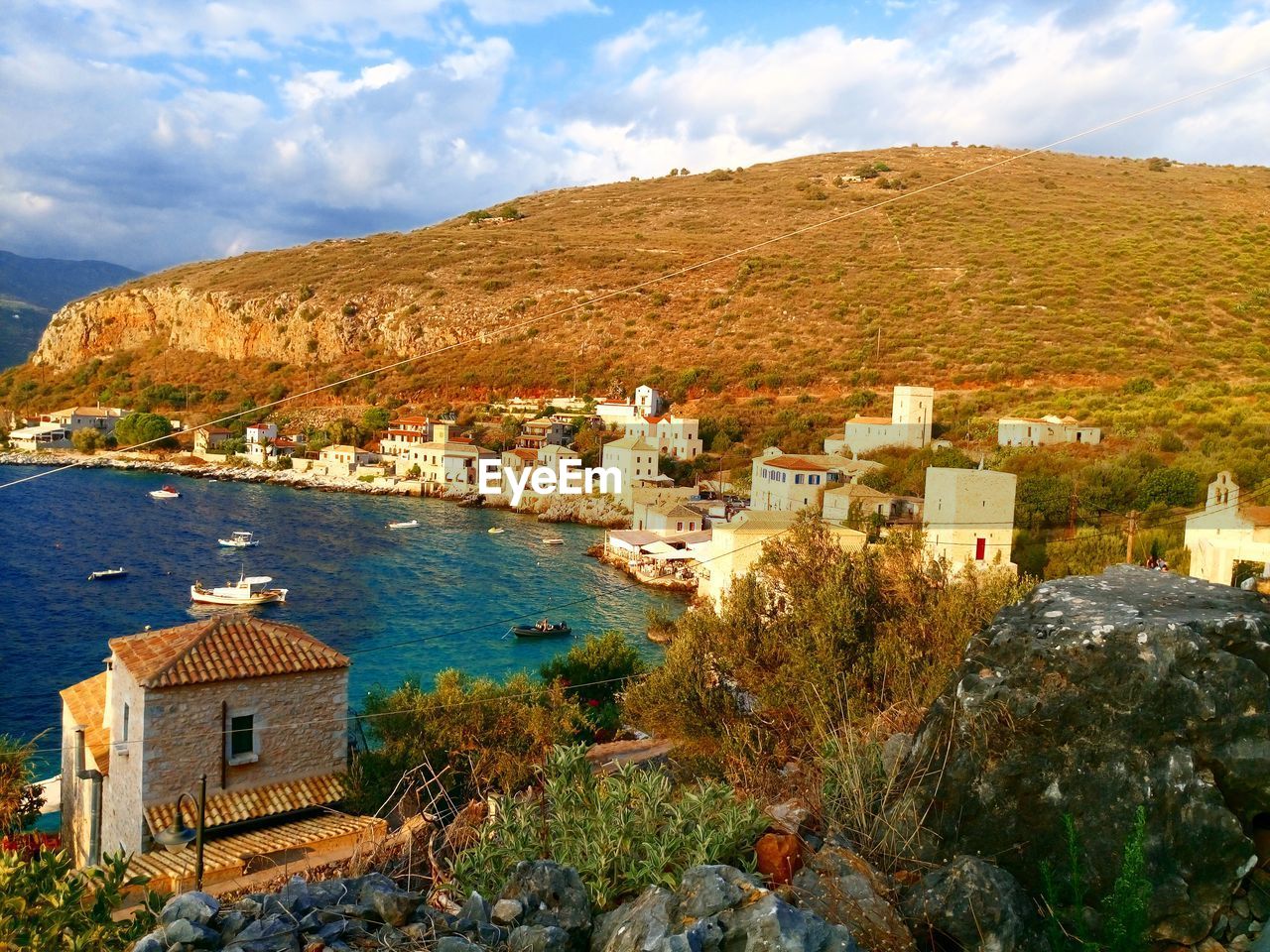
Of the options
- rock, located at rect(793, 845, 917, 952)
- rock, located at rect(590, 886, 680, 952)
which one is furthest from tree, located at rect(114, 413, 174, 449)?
rock, located at rect(793, 845, 917, 952)

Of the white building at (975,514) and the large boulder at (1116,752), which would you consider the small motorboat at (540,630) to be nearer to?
the white building at (975,514)

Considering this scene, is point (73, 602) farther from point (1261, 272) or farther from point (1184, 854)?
point (1261, 272)

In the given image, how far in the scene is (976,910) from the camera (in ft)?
9.01

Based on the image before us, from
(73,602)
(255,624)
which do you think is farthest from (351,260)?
(255,624)

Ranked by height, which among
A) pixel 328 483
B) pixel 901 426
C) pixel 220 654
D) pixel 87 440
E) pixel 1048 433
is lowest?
pixel 328 483

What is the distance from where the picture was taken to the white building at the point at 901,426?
35406mm

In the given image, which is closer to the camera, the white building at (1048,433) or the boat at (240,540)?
the white building at (1048,433)

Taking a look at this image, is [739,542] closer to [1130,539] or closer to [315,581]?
[1130,539]

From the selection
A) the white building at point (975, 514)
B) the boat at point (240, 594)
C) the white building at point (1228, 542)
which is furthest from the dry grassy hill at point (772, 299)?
the boat at point (240, 594)

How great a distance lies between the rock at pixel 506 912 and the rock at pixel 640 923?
0.25 meters

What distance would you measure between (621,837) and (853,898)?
0.83 m

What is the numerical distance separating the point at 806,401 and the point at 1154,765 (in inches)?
1697

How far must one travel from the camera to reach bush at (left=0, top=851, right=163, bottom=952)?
8.63 feet

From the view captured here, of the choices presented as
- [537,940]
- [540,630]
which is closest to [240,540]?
[540,630]
